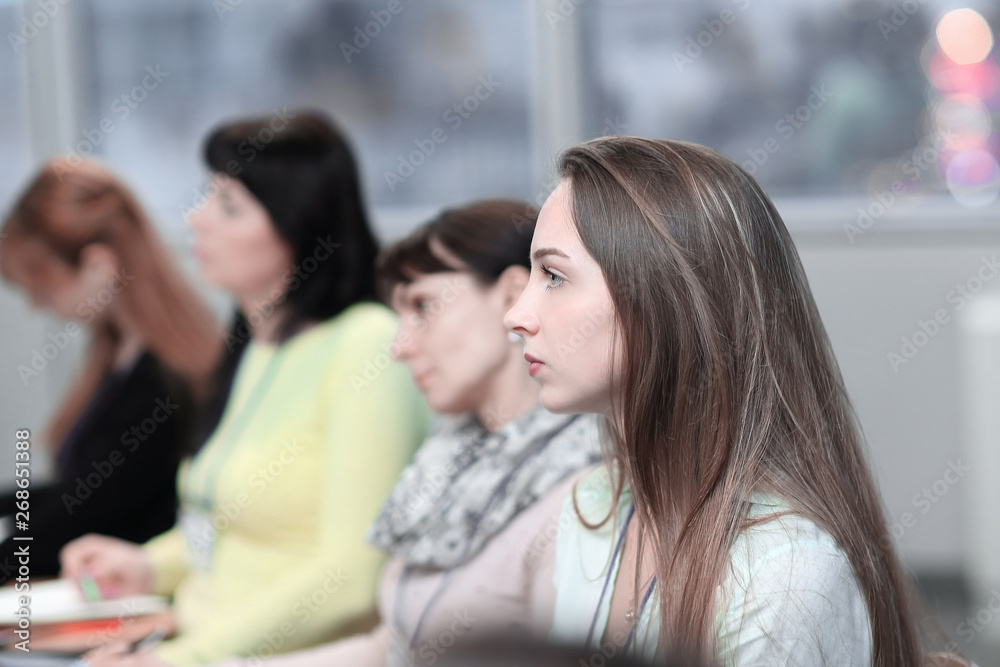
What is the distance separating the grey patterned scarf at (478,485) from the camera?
1206 millimetres

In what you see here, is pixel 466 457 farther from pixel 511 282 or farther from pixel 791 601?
pixel 791 601

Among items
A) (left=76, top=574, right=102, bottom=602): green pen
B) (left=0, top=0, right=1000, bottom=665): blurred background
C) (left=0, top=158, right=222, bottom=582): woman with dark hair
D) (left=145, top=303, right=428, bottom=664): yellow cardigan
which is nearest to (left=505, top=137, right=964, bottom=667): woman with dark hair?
(left=145, top=303, right=428, bottom=664): yellow cardigan

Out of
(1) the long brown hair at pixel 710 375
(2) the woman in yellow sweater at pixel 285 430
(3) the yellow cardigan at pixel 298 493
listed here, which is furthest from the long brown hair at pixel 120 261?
(1) the long brown hair at pixel 710 375

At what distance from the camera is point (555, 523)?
1146 mm

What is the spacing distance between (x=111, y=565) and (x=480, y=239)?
0.98 meters

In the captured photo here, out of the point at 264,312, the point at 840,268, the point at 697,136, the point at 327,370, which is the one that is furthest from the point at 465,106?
the point at 327,370

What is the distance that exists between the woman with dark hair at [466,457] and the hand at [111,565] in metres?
0.40

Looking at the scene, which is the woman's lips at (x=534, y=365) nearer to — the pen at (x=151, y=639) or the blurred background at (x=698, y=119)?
the pen at (x=151, y=639)

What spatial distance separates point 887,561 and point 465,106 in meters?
2.41

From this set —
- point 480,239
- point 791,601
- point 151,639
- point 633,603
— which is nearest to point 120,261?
point 151,639

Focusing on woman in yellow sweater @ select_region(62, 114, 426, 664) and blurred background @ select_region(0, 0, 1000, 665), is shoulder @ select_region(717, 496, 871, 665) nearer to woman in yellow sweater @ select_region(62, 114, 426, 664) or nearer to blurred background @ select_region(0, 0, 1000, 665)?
woman in yellow sweater @ select_region(62, 114, 426, 664)

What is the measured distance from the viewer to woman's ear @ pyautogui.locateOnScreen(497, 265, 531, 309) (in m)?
1.26

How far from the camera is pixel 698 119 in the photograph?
116 inches

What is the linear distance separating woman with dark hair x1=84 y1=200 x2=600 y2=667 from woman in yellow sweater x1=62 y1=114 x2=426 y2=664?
94mm
